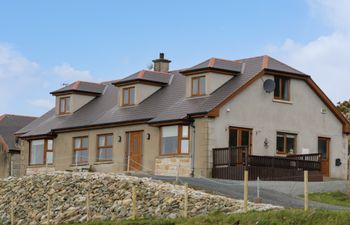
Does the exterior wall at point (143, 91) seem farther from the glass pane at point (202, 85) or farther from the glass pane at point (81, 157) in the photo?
the glass pane at point (202, 85)

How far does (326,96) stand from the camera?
4962cm

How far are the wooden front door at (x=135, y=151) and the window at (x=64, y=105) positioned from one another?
8.18 m

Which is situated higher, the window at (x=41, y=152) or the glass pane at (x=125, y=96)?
the glass pane at (x=125, y=96)

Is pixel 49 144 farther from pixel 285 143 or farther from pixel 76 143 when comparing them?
pixel 285 143

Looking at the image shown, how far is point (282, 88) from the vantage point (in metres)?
48.2

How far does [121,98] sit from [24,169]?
830 cm

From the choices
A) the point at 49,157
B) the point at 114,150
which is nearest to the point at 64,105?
the point at 49,157

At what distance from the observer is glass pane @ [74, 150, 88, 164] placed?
51.9 m

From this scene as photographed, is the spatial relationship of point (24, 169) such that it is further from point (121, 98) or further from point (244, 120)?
point (244, 120)

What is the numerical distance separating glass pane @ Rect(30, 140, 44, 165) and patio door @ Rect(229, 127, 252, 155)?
13768 millimetres

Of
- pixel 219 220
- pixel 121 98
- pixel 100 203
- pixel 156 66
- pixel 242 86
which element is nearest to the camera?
pixel 219 220

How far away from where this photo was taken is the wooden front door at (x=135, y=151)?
160 ft

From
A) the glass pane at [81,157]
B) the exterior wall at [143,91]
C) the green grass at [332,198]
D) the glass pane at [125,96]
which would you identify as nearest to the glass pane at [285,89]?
the exterior wall at [143,91]

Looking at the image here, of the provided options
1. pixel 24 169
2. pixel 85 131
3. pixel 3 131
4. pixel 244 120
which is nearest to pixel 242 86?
pixel 244 120
